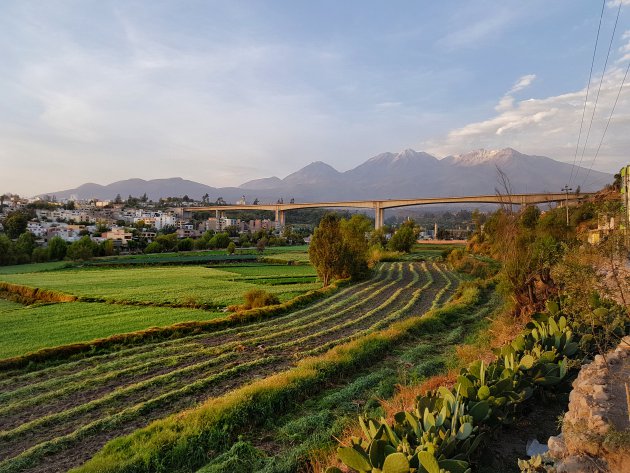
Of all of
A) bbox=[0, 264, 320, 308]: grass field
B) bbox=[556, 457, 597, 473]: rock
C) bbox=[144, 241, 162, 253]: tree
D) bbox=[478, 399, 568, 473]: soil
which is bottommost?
bbox=[144, 241, 162, 253]: tree

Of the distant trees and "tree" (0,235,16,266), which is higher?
the distant trees

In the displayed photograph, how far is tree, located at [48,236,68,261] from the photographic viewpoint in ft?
213

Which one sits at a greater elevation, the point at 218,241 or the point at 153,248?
the point at 218,241

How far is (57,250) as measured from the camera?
65375 mm

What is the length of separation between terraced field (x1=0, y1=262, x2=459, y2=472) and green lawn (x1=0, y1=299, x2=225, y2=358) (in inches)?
136

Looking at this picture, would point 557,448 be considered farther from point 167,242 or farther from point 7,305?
point 167,242

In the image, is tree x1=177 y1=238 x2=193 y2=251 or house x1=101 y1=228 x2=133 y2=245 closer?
tree x1=177 y1=238 x2=193 y2=251

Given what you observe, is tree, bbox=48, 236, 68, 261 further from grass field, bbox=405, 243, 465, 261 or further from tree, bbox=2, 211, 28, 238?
grass field, bbox=405, 243, 465, 261

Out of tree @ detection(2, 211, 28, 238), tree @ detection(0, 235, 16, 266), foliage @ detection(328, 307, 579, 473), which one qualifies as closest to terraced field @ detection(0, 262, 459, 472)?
foliage @ detection(328, 307, 579, 473)

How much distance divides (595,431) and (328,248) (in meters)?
27.7

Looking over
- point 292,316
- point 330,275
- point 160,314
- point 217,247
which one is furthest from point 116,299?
point 217,247

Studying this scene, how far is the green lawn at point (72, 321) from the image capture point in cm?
1672

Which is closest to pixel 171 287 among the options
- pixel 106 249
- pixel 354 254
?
pixel 354 254

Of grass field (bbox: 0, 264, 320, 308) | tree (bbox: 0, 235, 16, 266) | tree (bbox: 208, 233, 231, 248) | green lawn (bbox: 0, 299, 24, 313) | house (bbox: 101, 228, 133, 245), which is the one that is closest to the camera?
green lawn (bbox: 0, 299, 24, 313)
